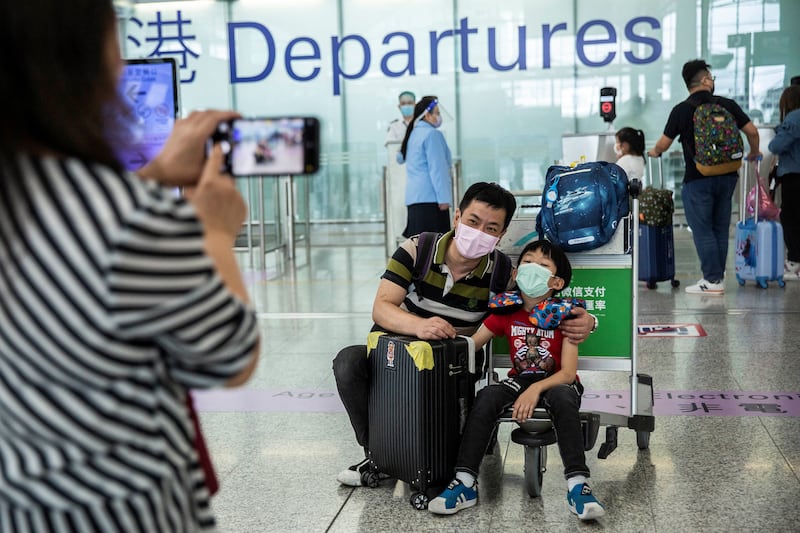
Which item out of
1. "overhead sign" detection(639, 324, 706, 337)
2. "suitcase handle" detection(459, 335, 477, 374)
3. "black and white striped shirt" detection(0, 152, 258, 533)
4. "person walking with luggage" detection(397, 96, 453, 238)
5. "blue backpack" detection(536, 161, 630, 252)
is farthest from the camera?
"person walking with luggage" detection(397, 96, 453, 238)

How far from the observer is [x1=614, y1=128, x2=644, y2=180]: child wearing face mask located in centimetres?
743

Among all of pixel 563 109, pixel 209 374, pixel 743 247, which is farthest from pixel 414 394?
pixel 563 109

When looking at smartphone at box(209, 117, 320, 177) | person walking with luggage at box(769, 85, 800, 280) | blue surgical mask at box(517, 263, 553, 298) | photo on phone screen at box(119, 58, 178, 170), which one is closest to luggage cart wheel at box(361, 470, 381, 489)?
blue surgical mask at box(517, 263, 553, 298)

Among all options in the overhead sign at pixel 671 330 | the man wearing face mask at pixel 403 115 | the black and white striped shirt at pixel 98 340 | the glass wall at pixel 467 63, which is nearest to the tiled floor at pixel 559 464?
the overhead sign at pixel 671 330

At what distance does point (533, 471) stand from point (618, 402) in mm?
1333

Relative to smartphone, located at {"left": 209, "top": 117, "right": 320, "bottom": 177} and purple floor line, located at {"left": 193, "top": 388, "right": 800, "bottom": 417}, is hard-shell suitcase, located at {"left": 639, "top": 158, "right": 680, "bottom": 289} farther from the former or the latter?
smartphone, located at {"left": 209, "top": 117, "right": 320, "bottom": 177}

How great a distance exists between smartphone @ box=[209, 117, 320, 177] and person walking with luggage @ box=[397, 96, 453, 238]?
5.98 m

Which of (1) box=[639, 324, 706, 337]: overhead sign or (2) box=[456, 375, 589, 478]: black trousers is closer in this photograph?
(2) box=[456, 375, 589, 478]: black trousers

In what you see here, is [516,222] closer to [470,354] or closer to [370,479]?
[470,354]

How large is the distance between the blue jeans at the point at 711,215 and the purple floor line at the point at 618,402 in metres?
3.09

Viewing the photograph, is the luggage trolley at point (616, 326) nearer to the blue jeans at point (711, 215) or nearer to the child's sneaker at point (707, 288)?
the blue jeans at point (711, 215)

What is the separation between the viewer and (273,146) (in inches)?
51.6

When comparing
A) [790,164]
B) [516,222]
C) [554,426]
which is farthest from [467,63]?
[554,426]

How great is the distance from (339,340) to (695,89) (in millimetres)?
3353
